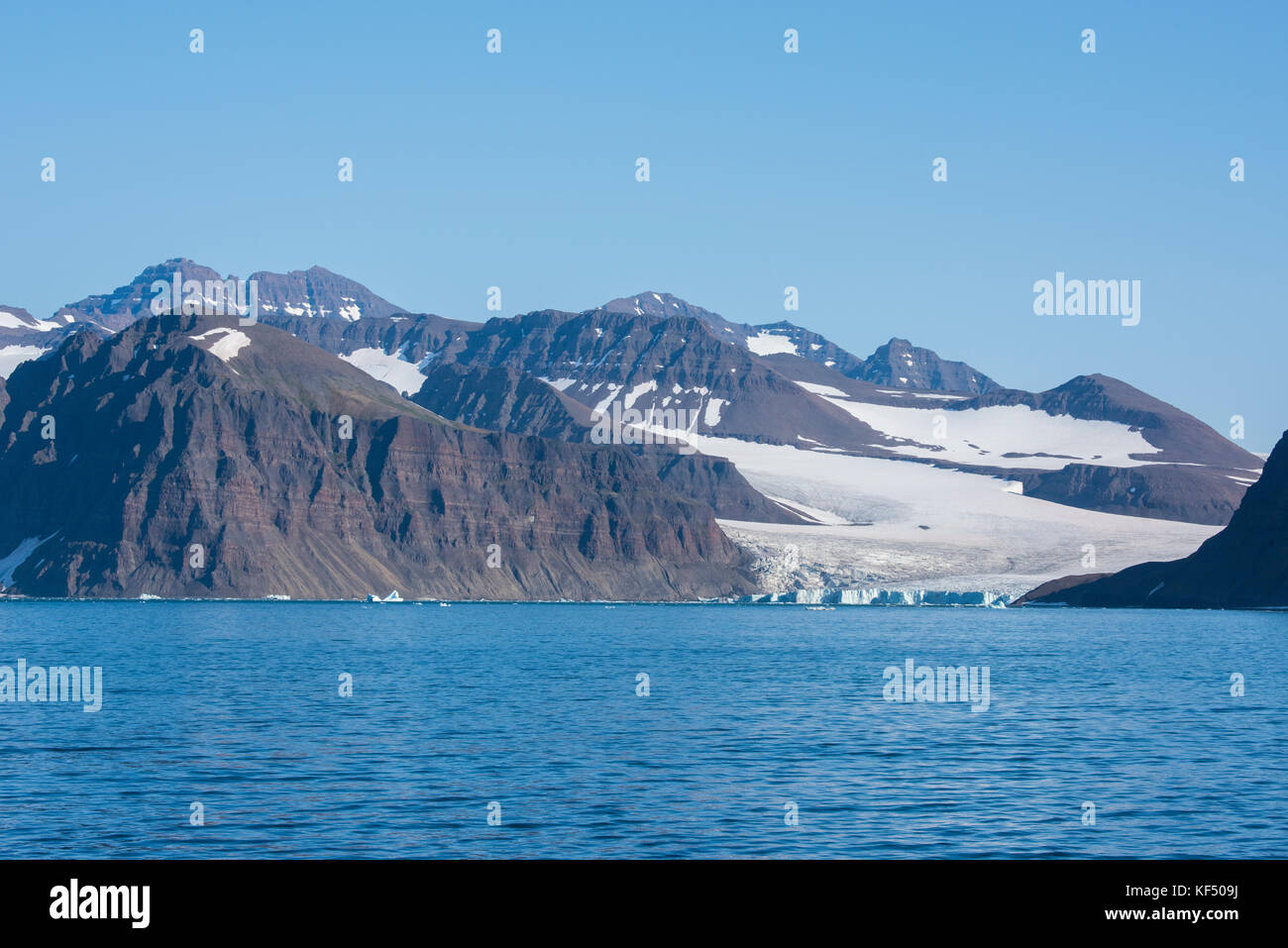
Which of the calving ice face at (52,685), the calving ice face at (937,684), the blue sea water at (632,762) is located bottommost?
the calving ice face at (937,684)

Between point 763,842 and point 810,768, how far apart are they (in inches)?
543

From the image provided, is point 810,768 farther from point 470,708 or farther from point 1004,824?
point 470,708

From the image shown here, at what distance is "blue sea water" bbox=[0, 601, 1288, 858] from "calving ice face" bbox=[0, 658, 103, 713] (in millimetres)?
1805

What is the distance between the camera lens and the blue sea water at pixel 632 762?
3625 centimetres

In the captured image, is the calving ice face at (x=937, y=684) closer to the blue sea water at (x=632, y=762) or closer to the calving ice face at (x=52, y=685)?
the blue sea water at (x=632, y=762)
